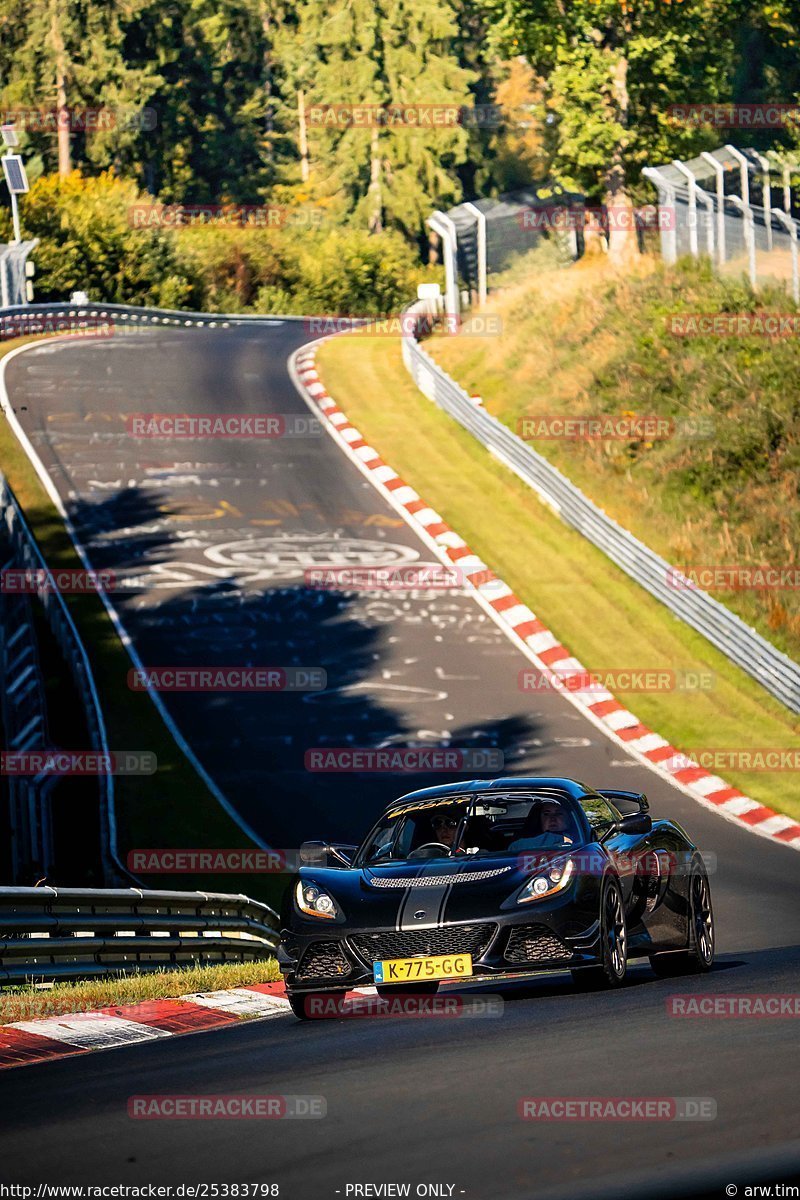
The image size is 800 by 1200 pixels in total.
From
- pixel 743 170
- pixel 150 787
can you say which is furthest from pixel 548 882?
pixel 743 170

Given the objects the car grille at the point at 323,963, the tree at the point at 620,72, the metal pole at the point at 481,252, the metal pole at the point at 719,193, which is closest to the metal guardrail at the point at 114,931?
the car grille at the point at 323,963

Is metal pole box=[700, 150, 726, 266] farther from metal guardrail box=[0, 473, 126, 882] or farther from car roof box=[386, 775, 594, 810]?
car roof box=[386, 775, 594, 810]

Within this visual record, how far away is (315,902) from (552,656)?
15.4 meters

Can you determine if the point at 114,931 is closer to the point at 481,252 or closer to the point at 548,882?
the point at 548,882

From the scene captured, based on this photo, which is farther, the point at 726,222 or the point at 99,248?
the point at 99,248

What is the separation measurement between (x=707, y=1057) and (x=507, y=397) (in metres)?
29.7

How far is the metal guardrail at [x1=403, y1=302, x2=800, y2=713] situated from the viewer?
78.7 feet

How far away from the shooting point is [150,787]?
70.0ft

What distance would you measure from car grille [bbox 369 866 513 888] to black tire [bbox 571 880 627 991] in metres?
0.61

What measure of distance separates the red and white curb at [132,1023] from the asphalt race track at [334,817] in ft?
1.39

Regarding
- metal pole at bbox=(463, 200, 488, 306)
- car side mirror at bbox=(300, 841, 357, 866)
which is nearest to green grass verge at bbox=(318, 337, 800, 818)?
metal pole at bbox=(463, 200, 488, 306)

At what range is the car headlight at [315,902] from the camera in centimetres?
975

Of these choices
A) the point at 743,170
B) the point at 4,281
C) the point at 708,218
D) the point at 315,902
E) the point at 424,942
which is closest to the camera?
the point at 424,942

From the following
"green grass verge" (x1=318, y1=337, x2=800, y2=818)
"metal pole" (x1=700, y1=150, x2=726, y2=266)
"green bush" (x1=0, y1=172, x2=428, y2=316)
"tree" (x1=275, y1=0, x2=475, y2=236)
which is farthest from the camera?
"tree" (x1=275, y1=0, x2=475, y2=236)
